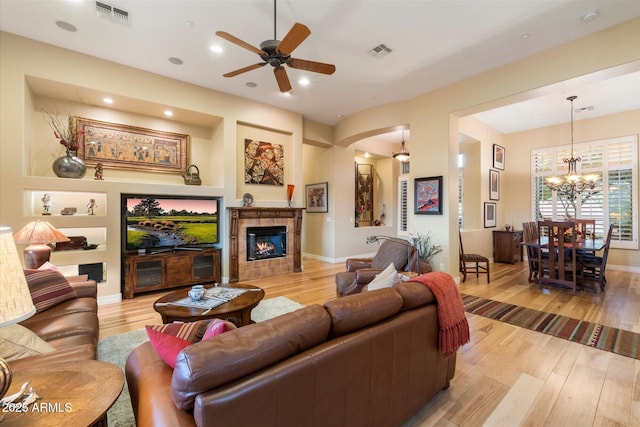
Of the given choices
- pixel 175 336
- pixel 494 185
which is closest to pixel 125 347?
pixel 175 336

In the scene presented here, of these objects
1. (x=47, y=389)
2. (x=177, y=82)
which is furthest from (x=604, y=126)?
(x=47, y=389)

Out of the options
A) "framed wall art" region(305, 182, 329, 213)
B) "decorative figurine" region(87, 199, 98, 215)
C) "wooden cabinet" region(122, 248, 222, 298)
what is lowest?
"wooden cabinet" region(122, 248, 222, 298)

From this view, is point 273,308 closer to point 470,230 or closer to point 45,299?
point 45,299

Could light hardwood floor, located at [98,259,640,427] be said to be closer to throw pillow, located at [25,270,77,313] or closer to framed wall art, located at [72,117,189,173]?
throw pillow, located at [25,270,77,313]

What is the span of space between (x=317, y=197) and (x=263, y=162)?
2.25 m

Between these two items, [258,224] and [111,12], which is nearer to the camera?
[111,12]

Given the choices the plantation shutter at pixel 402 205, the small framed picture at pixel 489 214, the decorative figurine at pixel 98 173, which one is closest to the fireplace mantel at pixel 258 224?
the decorative figurine at pixel 98 173

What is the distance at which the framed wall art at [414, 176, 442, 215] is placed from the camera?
16.4 feet

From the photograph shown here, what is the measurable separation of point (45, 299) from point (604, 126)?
999 centimetres

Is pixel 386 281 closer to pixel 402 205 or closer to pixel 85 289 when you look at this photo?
pixel 85 289

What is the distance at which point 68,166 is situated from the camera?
401 centimetres

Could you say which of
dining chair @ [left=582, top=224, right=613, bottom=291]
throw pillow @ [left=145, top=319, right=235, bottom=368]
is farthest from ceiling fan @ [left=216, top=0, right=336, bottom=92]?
dining chair @ [left=582, top=224, right=613, bottom=291]

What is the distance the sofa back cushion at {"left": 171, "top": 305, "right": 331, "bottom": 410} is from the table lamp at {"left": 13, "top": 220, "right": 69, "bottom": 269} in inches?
130

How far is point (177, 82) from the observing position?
186 inches
